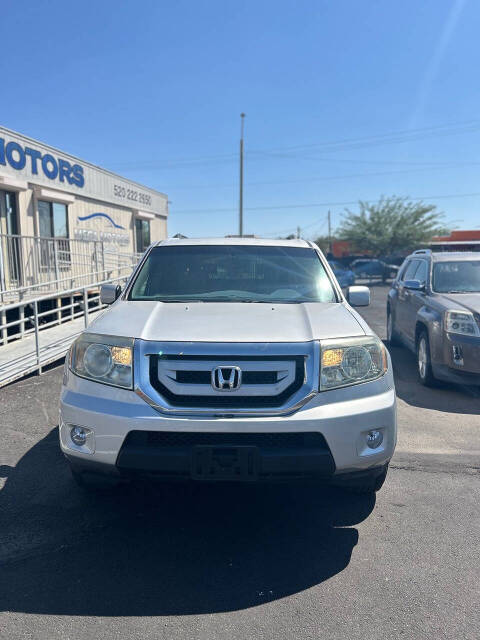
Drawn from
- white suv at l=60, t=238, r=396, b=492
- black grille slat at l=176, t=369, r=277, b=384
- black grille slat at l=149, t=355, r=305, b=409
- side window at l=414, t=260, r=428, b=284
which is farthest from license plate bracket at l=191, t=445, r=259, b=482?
side window at l=414, t=260, r=428, b=284

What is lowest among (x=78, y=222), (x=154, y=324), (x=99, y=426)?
(x=99, y=426)

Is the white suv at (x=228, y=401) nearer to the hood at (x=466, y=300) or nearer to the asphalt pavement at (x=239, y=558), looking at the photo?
the asphalt pavement at (x=239, y=558)

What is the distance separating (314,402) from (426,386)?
4.31m

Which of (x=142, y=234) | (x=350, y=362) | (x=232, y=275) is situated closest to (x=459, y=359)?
(x=232, y=275)

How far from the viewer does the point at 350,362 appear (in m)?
3.00

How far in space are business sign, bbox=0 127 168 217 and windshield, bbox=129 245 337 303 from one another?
872 cm

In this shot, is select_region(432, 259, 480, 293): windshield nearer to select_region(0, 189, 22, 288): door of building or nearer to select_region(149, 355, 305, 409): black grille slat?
select_region(149, 355, 305, 409): black grille slat

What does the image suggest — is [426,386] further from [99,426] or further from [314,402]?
[99,426]

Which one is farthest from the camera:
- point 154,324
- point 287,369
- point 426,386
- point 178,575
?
point 426,386

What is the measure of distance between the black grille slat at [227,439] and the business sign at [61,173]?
10387 mm

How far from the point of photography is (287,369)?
9.47ft

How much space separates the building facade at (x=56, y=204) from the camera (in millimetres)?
11295

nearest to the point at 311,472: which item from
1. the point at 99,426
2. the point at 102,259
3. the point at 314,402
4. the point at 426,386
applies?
the point at 314,402

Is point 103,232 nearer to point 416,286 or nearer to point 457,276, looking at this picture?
point 416,286
